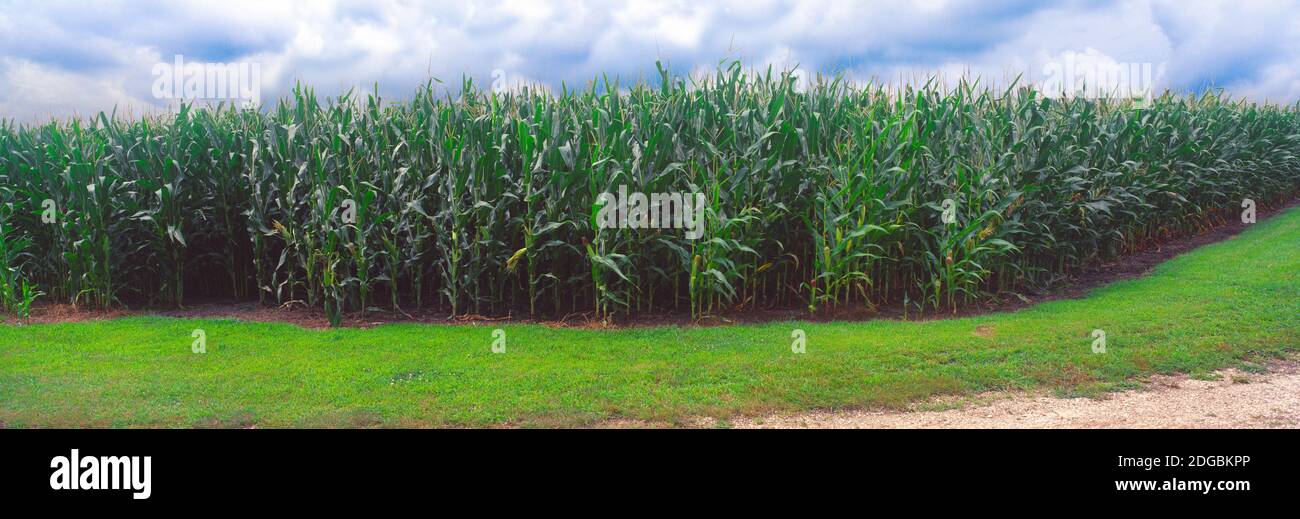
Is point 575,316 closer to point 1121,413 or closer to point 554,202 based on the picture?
point 554,202

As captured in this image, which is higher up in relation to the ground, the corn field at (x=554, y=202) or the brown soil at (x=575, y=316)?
the corn field at (x=554, y=202)

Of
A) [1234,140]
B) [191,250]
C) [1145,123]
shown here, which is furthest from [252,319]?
[1234,140]

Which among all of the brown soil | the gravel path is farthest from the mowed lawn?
the brown soil

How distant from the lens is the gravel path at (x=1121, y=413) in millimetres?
6078

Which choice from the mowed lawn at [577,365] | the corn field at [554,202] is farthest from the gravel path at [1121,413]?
the corn field at [554,202]

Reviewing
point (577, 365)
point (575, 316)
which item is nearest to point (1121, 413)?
point (577, 365)

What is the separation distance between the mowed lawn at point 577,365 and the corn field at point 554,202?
0.87 metres

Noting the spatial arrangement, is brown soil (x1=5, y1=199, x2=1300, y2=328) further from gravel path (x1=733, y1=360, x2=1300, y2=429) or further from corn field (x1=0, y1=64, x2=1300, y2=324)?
gravel path (x1=733, y1=360, x2=1300, y2=429)

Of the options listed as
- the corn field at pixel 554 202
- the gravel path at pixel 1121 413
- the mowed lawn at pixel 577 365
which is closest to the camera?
the gravel path at pixel 1121 413

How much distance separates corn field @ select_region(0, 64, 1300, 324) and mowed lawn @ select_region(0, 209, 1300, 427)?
0.87 metres

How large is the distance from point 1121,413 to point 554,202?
557 centimetres

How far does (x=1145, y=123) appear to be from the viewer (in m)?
13.7

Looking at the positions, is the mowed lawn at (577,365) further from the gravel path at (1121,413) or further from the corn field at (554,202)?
the corn field at (554,202)

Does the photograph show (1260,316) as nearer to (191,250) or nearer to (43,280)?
(191,250)
